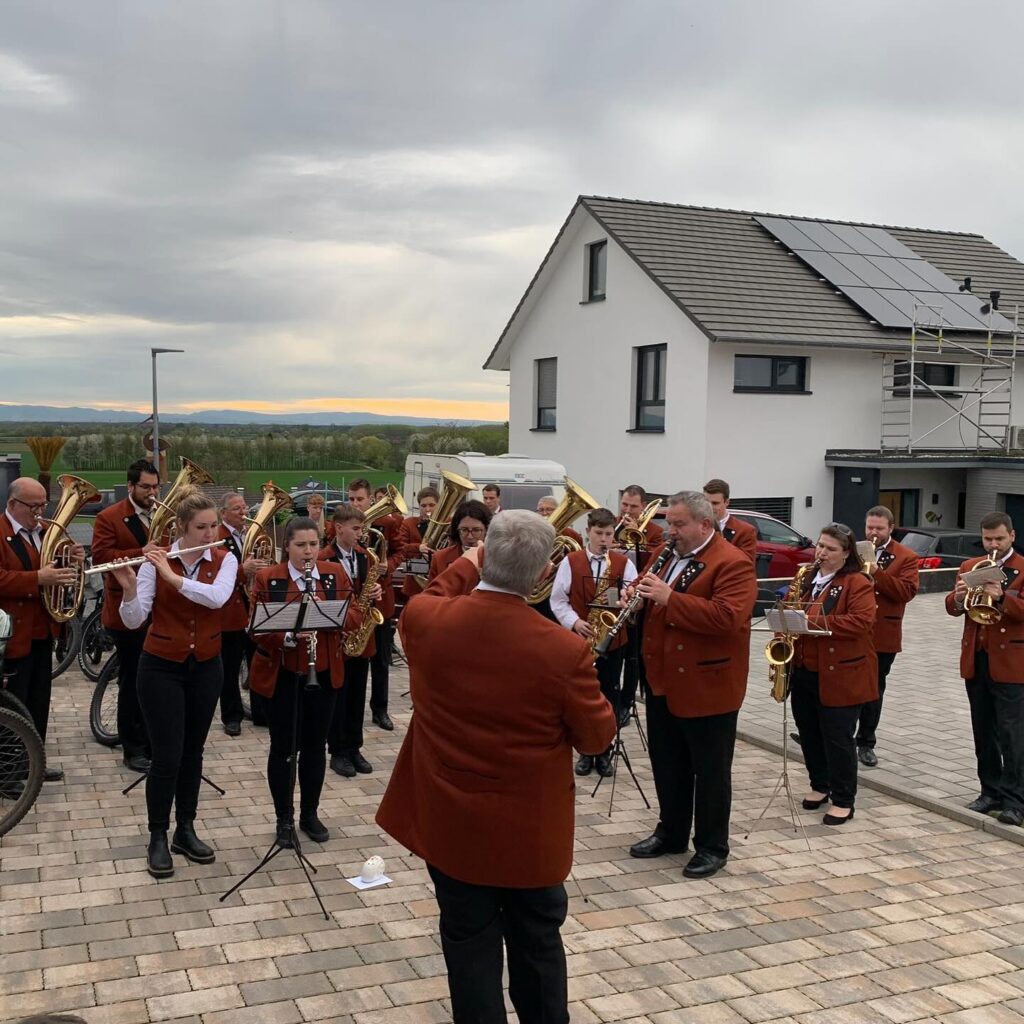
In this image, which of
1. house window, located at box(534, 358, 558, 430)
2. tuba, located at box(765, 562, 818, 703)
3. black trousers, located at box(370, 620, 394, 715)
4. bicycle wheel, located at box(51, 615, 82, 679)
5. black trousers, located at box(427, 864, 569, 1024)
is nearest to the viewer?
black trousers, located at box(427, 864, 569, 1024)

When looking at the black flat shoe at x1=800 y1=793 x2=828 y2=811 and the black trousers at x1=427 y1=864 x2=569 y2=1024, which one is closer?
the black trousers at x1=427 y1=864 x2=569 y2=1024

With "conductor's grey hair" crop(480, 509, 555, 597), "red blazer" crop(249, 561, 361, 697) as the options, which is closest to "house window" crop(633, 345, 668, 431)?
"red blazer" crop(249, 561, 361, 697)

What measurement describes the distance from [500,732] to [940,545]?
15.9 m

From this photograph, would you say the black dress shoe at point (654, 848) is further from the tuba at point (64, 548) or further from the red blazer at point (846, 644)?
the tuba at point (64, 548)

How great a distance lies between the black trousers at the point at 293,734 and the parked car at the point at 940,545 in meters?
13.6

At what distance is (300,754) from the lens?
5.97 m

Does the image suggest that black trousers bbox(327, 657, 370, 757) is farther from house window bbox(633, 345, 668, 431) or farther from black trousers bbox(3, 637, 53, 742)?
house window bbox(633, 345, 668, 431)

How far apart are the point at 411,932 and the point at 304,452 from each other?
48.4 m

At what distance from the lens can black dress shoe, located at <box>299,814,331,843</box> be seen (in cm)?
609

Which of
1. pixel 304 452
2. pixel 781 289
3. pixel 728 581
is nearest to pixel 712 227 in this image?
pixel 781 289

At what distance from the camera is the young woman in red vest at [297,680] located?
5695 millimetres

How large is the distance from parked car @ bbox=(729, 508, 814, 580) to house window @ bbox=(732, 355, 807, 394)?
3792 millimetres

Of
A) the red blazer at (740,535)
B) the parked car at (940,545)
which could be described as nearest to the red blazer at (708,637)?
the red blazer at (740,535)

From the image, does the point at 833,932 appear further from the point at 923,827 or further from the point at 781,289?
the point at 781,289
